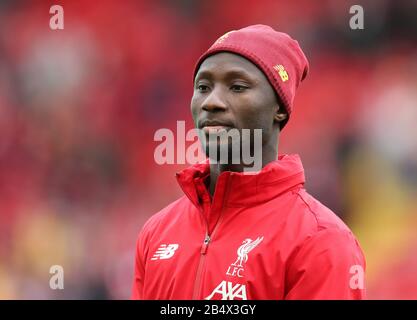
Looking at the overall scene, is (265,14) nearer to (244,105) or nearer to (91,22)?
(91,22)

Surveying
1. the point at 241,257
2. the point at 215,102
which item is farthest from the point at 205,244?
the point at 215,102

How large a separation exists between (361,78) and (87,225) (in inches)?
92.6

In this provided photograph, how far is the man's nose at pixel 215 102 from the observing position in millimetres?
2246

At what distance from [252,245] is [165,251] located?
1.03 ft

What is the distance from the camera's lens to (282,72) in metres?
2.36

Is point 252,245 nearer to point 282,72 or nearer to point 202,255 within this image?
point 202,255

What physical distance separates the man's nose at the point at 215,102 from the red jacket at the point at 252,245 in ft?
0.65

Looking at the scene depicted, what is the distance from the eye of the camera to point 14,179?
232 inches

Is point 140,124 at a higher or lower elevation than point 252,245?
higher

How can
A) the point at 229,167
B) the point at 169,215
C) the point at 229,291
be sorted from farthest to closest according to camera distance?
the point at 169,215 → the point at 229,167 → the point at 229,291

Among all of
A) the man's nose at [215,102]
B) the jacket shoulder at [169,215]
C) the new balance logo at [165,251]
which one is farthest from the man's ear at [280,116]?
the new balance logo at [165,251]

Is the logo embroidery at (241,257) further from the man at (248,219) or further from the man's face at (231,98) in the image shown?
the man's face at (231,98)

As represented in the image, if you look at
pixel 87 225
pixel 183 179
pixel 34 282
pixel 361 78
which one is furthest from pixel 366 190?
pixel 183 179

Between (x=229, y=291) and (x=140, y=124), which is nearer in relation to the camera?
(x=229, y=291)
